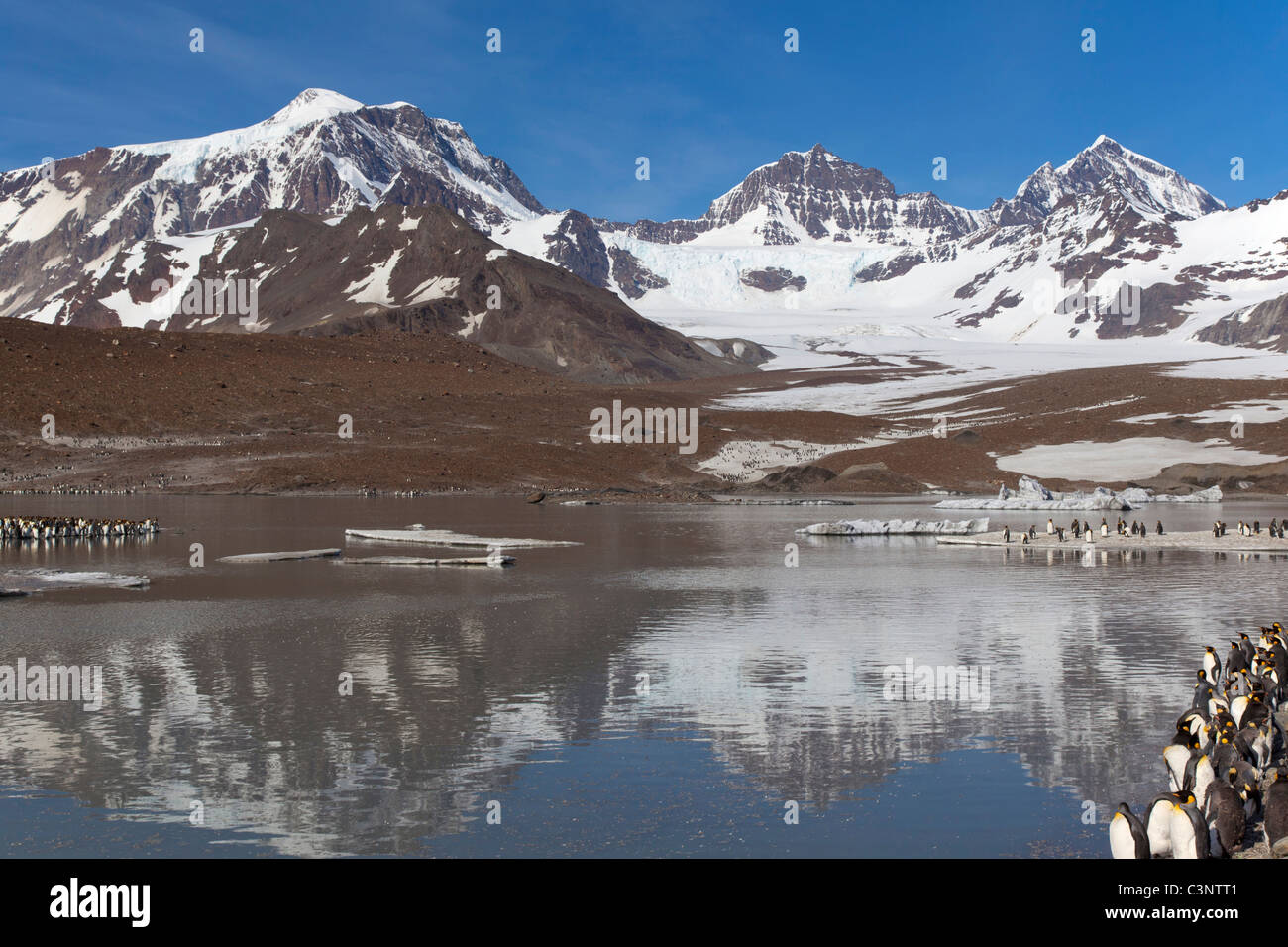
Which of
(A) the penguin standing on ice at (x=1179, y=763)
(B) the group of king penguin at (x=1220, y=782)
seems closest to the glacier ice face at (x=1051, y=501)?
(B) the group of king penguin at (x=1220, y=782)

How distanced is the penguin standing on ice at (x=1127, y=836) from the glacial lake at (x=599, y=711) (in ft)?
2.21

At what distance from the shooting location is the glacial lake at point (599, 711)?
454 inches

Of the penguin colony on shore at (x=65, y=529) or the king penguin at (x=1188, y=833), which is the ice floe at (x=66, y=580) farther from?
the king penguin at (x=1188, y=833)

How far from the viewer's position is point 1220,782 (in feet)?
35.8

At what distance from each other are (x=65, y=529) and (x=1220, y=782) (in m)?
45.2

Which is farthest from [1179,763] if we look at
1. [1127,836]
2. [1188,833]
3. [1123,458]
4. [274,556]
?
[1123,458]

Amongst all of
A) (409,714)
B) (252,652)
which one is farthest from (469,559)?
(409,714)

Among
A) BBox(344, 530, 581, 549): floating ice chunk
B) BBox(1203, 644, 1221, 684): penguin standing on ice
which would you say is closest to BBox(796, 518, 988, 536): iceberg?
BBox(344, 530, 581, 549): floating ice chunk

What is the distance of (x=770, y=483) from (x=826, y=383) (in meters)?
109

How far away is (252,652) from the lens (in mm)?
21344

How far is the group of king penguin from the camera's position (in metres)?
10.0
